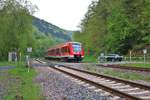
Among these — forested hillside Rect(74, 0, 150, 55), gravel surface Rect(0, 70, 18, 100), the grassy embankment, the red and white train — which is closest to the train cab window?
the red and white train

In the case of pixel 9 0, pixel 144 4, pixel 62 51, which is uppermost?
pixel 144 4

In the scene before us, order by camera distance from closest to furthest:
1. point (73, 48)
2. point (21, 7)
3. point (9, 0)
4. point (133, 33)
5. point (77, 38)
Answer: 1. point (9, 0)
2. point (21, 7)
3. point (73, 48)
4. point (133, 33)
5. point (77, 38)

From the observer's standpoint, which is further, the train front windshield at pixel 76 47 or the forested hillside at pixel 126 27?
the forested hillside at pixel 126 27

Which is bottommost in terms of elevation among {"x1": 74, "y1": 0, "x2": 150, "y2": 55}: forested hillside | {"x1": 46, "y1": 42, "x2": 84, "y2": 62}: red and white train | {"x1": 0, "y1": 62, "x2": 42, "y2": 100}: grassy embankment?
{"x1": 0, "y1": 62, "x2": 42, "y2": 100}: grassy embankment

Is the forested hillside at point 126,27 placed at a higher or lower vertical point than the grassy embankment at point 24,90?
higher

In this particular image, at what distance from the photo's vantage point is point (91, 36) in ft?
325

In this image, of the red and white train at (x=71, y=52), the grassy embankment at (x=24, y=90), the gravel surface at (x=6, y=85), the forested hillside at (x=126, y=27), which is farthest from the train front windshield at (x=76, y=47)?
the grassy embankment at (x=24, y=90)

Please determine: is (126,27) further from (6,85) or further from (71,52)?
(6,85)

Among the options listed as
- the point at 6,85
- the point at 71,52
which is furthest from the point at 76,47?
the point at 6,85

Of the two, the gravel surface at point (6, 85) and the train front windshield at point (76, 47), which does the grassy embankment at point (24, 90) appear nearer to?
the gravel surface at point (6, 85)

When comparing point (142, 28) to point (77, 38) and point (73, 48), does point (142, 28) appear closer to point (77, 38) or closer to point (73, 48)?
point (73, 48)

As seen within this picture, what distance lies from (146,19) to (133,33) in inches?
300

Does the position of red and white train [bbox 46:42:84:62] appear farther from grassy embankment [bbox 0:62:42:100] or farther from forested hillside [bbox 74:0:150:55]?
grassy embankment [bbox 0:62:42:100]

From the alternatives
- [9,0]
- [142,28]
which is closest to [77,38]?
[142,28]
